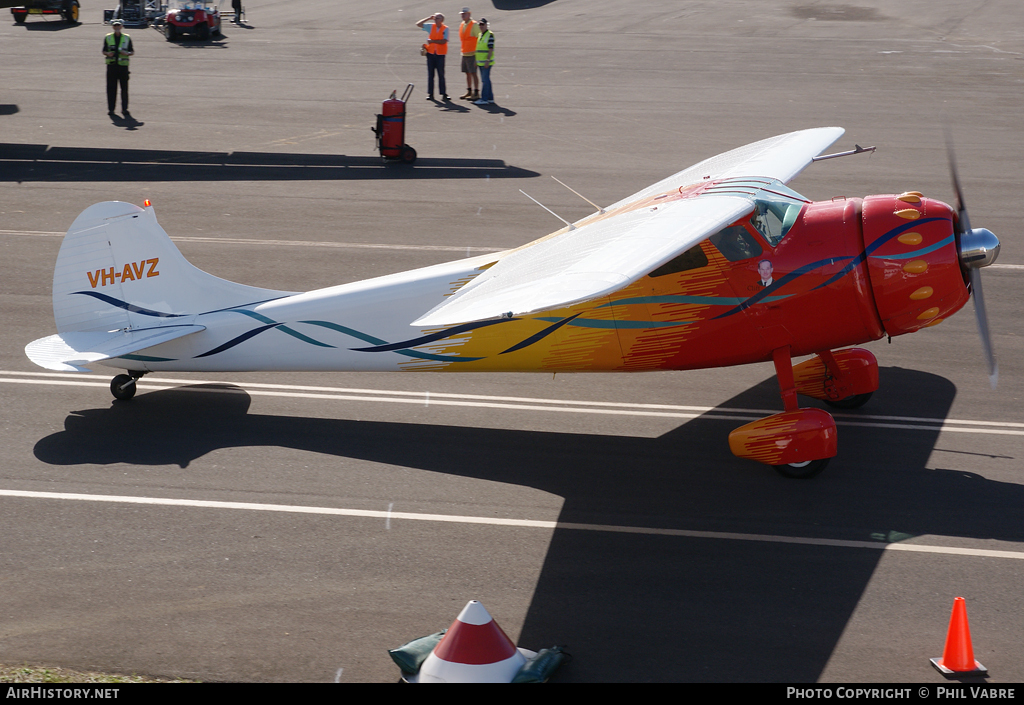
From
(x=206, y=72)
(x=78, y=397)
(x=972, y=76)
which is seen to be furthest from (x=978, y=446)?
(x=206, y=72)

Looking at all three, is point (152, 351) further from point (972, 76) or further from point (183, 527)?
point (972, 76)

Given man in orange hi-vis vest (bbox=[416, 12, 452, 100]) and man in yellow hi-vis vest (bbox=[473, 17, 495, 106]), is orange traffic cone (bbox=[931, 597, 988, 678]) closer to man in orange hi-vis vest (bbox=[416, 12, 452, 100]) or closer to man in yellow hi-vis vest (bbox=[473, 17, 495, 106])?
man in yellow hi-vis vest (bbox=[473, 17, 495, 106])

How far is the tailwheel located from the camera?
988cm

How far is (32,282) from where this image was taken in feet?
43.0

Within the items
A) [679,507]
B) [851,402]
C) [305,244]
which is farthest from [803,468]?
[305,244]

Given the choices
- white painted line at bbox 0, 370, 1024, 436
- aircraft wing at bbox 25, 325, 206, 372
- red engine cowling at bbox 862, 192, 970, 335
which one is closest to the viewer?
red engine cowling at bbox 862, 192, 970, 335

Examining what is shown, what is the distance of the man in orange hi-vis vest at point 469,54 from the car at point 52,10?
2032 centimetres

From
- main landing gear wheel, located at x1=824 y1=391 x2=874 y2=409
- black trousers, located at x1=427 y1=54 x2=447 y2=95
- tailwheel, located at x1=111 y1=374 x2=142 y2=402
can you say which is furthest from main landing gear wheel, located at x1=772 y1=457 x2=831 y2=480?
black trousers, located at x1=427 y1=54 x2=447 y2=95

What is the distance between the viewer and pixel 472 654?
5566mm

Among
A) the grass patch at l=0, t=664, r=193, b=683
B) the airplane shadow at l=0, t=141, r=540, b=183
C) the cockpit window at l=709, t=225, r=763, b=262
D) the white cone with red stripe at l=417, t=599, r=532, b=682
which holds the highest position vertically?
the cockpit window at l=709, t=225, r=763, b=262

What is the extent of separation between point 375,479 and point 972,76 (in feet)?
91.0

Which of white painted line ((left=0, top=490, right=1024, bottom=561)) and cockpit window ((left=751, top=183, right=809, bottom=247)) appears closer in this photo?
white painted line ((left=0, top=490, right=1024, bottom=561))

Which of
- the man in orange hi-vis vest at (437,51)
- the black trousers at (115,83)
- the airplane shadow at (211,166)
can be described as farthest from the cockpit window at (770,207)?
the black trousers at (115,83)

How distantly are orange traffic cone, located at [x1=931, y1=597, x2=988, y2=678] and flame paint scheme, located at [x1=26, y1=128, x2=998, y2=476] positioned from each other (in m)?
2.41
